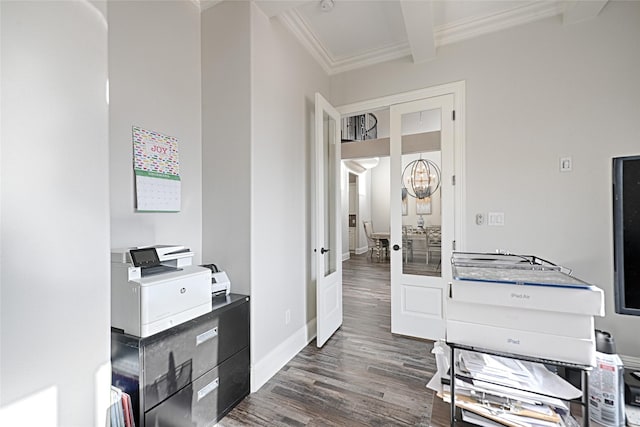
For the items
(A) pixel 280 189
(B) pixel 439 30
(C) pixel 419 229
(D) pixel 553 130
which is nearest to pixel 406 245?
(C) pixel 419 229

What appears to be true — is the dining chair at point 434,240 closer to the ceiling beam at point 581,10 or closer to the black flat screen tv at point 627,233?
the black flat screen tv at point 627,233

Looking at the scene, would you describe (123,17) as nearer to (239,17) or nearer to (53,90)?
(239,17)

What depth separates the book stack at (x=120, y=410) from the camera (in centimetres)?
119

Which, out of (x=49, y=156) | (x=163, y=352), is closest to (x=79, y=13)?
(x=49, y=156)

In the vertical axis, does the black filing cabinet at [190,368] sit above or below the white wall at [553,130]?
below

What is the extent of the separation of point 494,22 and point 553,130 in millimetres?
1097

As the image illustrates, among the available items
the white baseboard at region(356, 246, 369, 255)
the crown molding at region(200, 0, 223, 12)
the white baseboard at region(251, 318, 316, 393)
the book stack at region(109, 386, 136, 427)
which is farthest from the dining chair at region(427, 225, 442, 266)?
the white baseboard at region(356, 246, 369, 255)

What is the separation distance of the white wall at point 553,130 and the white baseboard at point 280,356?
174cm

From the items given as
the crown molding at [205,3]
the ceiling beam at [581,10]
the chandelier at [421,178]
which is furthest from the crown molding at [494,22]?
the crown molding at [205,3]

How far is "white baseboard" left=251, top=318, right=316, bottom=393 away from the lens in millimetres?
1998

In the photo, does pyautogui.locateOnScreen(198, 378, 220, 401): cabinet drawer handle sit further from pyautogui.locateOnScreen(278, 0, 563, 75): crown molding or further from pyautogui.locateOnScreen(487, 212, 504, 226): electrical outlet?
pyautogui.locateOnScreen(278, 0, 563, 75): crown molding

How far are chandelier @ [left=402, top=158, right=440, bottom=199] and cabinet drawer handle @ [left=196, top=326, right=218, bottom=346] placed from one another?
225 centimetres

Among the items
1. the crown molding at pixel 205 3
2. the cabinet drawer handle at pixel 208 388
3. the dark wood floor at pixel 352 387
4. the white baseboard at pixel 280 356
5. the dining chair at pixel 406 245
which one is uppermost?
the crown molding at pixel 205 3

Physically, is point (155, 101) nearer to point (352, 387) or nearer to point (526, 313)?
point (526, 313)
